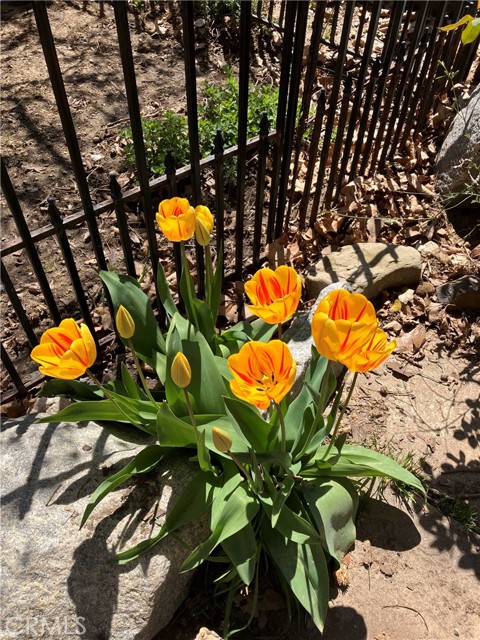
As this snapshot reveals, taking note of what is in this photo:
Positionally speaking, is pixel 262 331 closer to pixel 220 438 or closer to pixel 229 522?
pixel 229 522

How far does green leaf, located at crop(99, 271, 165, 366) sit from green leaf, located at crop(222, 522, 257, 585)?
826 millimetres

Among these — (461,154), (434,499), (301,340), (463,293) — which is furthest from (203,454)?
(461,154)

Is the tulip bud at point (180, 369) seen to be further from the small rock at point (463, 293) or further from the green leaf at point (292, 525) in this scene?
the small rock at point (463, 293)

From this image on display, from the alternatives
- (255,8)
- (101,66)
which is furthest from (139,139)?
(255,8)

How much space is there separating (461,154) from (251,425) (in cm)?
275

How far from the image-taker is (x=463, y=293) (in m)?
3.33

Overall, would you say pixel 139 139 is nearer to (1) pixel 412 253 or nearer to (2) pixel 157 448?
(2) pixel 157 448

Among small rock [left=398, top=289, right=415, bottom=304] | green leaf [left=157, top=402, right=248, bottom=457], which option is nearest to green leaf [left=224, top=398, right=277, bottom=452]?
green leaf [left=157, top=402, right=248, bottom=457]

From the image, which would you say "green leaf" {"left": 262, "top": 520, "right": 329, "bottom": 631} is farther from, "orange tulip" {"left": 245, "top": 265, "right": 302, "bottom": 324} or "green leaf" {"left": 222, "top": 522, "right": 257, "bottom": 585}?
"orange tulip" {"left": 245, "top": 265, "right": 302, "bottom": 324}

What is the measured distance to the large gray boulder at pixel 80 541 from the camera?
1.90 m

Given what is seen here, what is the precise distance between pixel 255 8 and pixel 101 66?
1.60 m

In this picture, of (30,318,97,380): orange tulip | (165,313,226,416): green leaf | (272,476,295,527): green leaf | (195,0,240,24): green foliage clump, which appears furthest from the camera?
(195,0,240,24): green foliage clump

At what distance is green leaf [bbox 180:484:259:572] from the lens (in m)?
1.86

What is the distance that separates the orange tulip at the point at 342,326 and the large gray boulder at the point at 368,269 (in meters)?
1.67
